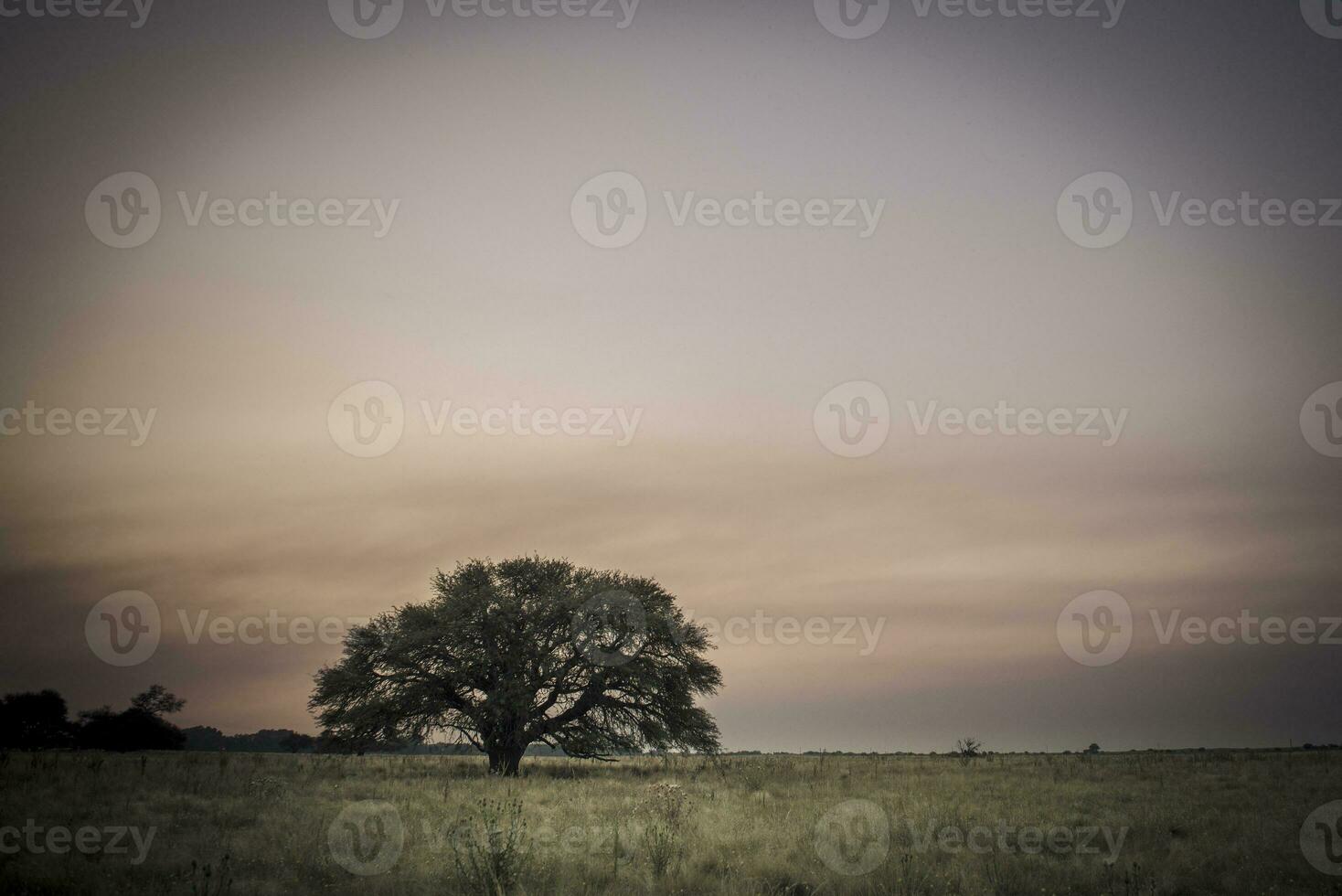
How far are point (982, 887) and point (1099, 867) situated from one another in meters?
2.42

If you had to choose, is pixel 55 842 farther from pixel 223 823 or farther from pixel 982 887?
pixel 982 887

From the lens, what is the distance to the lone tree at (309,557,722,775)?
2692 cm

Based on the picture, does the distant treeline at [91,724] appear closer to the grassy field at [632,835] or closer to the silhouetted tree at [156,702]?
the silhouetted tree at [156,702]

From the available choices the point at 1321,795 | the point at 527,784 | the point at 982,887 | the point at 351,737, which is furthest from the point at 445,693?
the point at 1321,795

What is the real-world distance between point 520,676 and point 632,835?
49.0 feet

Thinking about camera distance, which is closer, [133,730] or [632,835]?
[632,835]

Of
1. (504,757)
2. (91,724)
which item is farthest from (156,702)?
(504,757)

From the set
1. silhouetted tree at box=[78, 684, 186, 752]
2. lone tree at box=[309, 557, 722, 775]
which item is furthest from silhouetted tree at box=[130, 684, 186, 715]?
lone tree at box=[309, 557, 722, 775]

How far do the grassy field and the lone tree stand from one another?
17.0 ft

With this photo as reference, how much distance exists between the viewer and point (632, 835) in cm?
1287

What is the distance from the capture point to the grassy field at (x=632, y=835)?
398 inches

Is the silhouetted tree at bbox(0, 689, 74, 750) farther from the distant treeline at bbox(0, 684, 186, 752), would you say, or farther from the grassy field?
the grassy field

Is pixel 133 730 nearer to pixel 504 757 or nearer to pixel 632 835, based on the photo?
pixel 504 757

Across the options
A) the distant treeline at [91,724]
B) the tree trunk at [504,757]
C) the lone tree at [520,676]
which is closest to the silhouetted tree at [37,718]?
the distant treeline at [91,724]
